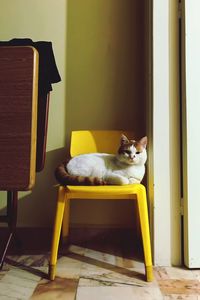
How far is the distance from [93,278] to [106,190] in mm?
393

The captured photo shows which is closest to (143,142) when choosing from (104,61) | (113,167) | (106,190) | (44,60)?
(113,167)

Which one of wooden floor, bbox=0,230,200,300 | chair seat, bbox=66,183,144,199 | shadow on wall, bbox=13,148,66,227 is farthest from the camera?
shadow on wall, bbox=13,148,66,227

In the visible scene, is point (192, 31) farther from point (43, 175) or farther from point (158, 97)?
point (43, 175)

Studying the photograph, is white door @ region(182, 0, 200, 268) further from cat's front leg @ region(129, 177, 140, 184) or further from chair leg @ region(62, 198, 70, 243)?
chair leg @ region(62, 198, 70, 243)

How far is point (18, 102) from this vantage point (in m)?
1.01

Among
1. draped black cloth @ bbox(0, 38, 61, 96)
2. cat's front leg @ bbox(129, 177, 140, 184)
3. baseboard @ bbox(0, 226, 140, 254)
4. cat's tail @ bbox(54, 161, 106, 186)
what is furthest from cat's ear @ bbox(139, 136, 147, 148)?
baseboard @ bbox(0, 226, 140, 254)

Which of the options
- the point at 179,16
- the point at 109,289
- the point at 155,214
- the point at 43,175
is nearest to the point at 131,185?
the point at 155,214

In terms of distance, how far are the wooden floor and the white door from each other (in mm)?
144

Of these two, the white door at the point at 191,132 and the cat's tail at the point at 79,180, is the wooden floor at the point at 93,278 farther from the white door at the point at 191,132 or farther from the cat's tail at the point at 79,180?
the cat's tail at the point at 79,180

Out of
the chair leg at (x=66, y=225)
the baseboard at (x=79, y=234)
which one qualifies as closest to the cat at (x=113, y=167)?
the chair leg at (x=66, y=225)

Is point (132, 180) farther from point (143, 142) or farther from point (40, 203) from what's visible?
point (40, 203)

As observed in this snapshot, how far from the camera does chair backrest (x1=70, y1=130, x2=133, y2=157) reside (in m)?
1.75

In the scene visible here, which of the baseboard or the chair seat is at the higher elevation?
the chair seat

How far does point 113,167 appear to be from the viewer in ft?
4.85
